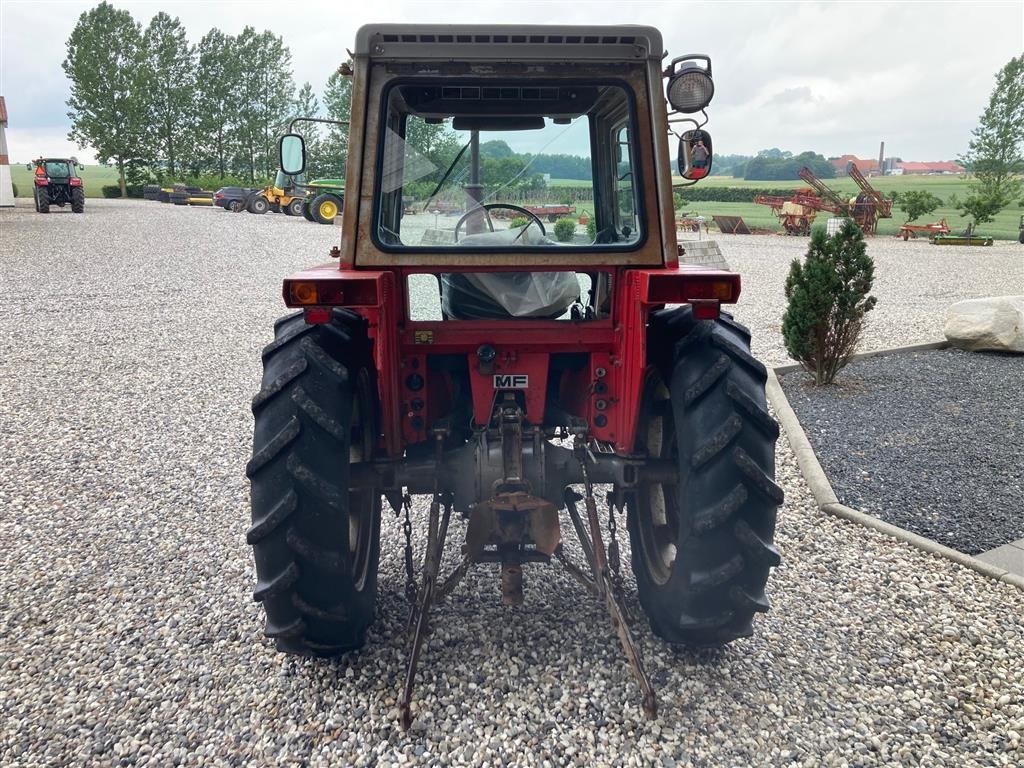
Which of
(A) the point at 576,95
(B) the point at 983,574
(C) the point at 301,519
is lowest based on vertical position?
(B) the point at 983,574

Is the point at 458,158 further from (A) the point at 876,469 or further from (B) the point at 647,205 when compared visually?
(A) the point at 876,469

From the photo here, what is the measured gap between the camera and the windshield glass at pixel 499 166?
116 inches

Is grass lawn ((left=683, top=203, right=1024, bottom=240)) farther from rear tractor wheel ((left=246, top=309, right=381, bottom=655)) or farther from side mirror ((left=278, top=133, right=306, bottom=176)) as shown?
rear tractor wheel ((left=246, top=309, right=381, bottom=655))

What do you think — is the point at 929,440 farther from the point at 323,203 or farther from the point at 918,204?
the point at 918,204

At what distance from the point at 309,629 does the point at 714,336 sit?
167cm

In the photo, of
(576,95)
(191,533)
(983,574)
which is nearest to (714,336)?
(576,95)

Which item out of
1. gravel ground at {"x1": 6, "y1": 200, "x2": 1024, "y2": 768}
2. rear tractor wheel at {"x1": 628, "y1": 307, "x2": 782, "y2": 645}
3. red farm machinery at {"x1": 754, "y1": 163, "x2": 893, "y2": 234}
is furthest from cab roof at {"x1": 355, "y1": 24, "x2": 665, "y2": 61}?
red farm machinery at {"x1": 754, "y1": 163, "x2": 893, "y2": 234}

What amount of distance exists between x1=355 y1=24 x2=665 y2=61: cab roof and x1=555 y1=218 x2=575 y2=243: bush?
0.61 meters

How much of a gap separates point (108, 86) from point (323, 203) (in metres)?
29.7

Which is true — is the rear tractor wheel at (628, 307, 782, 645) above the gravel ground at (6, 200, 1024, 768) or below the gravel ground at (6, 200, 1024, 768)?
above

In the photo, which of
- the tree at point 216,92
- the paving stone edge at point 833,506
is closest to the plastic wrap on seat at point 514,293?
the paving stone edge at point 833,506

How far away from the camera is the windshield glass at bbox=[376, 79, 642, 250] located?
2.95 m

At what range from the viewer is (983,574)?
12.0 feet

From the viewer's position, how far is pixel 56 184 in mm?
27438
